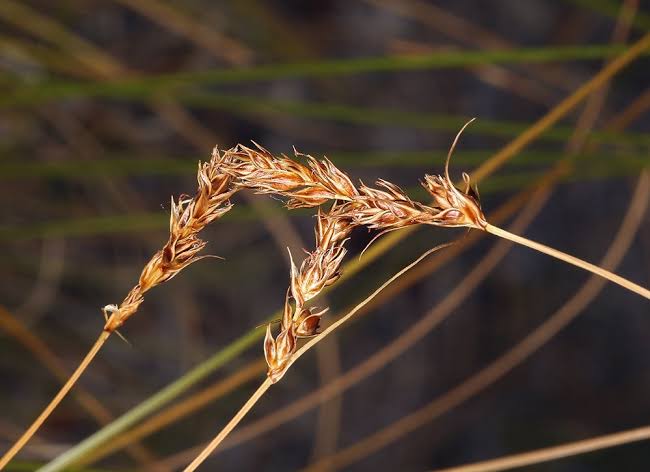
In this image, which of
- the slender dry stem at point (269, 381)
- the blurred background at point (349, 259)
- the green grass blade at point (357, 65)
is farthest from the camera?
the blurred background at point (349, 259)

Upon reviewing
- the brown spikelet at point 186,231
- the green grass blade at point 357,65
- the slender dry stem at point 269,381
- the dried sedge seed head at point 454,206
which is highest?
the green grass blade at point 357,65

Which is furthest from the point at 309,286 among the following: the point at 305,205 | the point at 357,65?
the point at 357,65

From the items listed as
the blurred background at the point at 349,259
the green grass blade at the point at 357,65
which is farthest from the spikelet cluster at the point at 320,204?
the blurred background at the point at 349,259

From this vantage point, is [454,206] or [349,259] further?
[349,259]

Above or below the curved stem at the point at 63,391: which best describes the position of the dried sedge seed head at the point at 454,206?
below

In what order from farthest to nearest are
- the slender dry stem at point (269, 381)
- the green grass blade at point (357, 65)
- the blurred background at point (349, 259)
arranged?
the blurred background at point (349, 259), the green grass blade at point (357, 65), the slender dry stem at point (269, 381)

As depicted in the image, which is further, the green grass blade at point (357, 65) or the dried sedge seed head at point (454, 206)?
the green grass blade at point (357, 65)

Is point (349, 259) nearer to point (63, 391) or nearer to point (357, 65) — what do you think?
point (357, 65)

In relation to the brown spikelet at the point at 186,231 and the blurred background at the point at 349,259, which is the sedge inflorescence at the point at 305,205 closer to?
the brown spikelet at the point at 186,231

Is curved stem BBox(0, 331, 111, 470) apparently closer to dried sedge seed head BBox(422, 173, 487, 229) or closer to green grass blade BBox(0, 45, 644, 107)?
dried sedge seed head BBox(422, 173, 487, 229)
